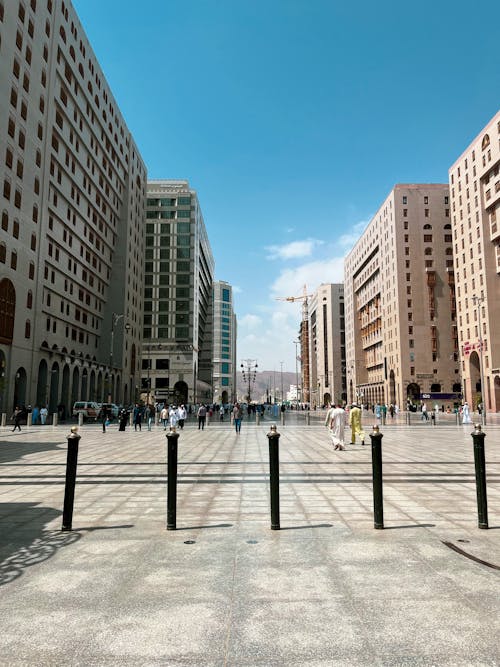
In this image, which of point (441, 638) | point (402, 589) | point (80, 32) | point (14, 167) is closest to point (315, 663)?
point (441, 638)

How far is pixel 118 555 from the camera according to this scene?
4.87 m

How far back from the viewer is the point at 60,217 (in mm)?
46750

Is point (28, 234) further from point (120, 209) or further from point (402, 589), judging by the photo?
point (402, 589)

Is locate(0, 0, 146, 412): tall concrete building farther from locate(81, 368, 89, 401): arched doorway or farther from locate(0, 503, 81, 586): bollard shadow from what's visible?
locate(0, 503, 81, 586): bollard shadow

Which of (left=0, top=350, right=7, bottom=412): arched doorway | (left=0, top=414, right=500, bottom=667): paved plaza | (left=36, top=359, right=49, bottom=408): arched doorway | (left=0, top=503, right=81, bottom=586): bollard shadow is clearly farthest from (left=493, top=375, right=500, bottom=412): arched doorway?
(left=0, top=503, right=81, bottom=586): bollard shadow

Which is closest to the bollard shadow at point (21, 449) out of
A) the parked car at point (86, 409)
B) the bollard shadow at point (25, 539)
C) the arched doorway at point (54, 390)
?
the bollard shadow at point (25, 539)

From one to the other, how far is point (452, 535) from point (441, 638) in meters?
2.74

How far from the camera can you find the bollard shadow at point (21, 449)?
14.1m

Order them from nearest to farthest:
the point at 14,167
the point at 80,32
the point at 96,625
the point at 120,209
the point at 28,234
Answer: the point at 96,625 < the point at 14,167 < the point at 28,234 < the point at 80,32 < the point at 120,209

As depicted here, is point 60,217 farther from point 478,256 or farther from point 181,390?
point 478,256

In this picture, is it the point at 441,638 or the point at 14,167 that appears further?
the point at 14,167

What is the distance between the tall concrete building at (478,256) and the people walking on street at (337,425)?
1738 inches

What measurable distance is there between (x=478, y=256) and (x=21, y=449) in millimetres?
61840

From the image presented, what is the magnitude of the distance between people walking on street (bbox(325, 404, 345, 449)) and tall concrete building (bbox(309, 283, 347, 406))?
11844 centimetres
